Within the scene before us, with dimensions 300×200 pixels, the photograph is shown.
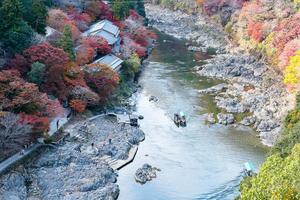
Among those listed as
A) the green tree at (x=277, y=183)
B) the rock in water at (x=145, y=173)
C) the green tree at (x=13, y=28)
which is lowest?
the rock in water at (x=145, y=173)

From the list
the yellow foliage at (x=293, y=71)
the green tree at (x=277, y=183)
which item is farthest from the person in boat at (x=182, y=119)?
Result: the green tree at (x=277, y=183)

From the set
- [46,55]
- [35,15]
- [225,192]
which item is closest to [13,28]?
[46,55]

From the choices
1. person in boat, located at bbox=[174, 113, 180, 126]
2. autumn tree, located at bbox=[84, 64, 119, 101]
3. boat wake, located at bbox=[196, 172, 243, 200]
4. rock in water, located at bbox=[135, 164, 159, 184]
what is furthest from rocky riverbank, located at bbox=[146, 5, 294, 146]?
rock in water, located at bbox=[135, 164, 159, 184]

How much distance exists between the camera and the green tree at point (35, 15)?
4388 centimetres

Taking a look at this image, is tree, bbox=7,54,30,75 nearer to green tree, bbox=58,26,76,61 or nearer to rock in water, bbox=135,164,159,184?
green tree, bbox=58,26,76,61

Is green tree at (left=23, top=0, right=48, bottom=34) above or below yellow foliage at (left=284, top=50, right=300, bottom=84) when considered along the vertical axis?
above

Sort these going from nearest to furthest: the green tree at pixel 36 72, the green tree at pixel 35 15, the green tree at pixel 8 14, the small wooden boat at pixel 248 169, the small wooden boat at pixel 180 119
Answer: the small wooden boat at pixel 248 169 → the green tree at pixel 36 72 → the green tree at pixel 8 14 → the small wooden boat at pixel 180 119 → the green tree at pixel 35 15

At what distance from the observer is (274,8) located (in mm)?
64625

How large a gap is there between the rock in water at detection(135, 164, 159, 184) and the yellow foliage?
20063 mm

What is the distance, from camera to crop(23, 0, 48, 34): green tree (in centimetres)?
4388

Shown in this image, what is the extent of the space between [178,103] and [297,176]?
28.0 meters

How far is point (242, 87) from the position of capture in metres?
52.5

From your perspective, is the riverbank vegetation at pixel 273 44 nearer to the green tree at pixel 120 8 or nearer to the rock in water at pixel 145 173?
the rock in water at pixel 145 173

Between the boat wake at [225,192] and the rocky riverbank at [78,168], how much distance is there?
6228 millimetres
